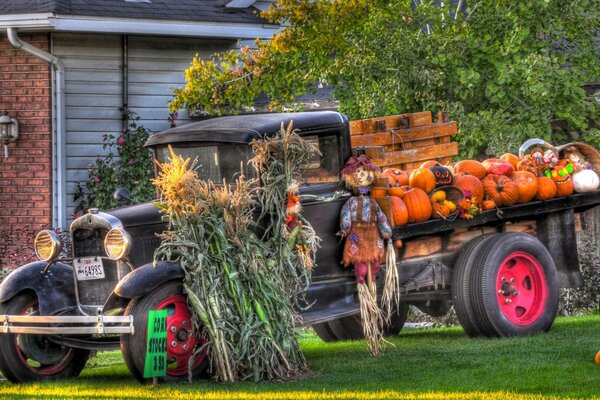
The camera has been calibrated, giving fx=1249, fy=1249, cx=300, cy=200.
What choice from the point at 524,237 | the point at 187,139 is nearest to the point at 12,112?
the point at 187,139

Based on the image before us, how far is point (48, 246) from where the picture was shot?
32.7 ft

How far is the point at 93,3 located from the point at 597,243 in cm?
752

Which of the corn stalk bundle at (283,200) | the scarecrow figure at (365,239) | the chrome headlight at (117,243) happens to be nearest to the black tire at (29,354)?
the chrome headlight at (117,243)

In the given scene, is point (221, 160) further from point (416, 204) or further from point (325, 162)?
point (416, 204)

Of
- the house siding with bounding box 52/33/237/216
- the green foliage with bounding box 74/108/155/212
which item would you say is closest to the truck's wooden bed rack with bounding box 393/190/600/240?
the green foliage with bounding box 74/108/155/212

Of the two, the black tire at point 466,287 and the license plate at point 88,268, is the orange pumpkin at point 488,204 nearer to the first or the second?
the black tire at point 466,287

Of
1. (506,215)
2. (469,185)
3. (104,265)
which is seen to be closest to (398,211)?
(469,185)

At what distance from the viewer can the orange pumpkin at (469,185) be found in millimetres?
10969

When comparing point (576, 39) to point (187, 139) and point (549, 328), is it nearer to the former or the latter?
point (549, 328)

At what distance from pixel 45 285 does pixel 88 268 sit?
0.37 metres

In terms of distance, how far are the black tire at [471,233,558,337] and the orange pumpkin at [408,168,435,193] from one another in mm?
722

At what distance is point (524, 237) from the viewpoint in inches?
440

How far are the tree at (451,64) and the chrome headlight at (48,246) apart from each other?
5.89 m

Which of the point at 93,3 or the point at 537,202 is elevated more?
the point at 93,3
